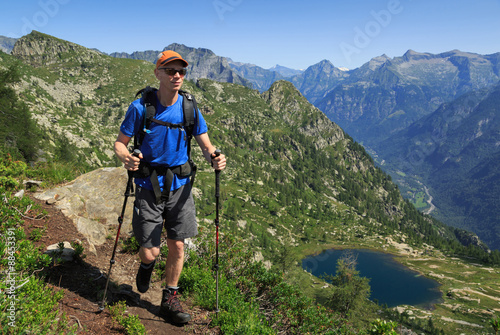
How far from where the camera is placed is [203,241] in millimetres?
10109

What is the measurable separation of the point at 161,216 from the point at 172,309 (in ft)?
7.77

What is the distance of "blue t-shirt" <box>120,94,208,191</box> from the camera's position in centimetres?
529

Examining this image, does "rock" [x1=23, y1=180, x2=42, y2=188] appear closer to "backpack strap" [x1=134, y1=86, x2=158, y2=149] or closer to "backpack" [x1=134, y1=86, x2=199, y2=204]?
"backpack" [x1=134, y1=86, x2=199, y2=204]

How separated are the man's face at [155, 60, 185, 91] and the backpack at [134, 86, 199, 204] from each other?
1.24ft

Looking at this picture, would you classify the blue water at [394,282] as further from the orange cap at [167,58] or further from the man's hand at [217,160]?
the orange cap at [167,58]

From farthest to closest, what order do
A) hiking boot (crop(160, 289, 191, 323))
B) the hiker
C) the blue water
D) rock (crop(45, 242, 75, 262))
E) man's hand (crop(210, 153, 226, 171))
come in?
the blue water < rock (crop(45, 242, 75, 262)) < man's hand (crop(210, 153, 226, 171)) < hiking boot (crop(160, 289, 191, 323)) < the hiker

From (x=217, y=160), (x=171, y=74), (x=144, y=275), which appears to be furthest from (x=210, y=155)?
(x=144, y=275)

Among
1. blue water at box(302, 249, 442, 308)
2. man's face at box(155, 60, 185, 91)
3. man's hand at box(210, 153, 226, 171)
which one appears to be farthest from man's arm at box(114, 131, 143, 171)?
blue water at box(302, 249, 442, 308)

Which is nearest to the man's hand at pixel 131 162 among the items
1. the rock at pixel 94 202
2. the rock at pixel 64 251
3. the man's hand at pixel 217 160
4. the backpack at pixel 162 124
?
the backpack at pixel 162 124

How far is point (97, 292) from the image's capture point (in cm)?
643

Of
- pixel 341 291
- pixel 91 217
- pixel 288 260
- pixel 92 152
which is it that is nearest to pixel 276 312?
pixel 91 217

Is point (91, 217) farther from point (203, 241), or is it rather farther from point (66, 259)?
point (203, 241)

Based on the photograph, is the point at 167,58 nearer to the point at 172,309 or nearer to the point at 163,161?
the point at 163,161

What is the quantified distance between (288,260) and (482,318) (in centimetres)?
12349
